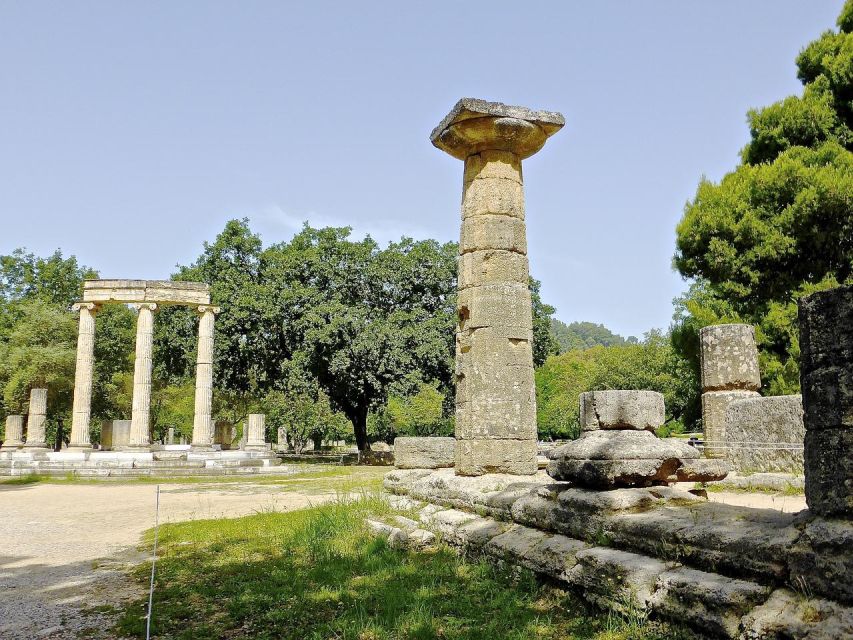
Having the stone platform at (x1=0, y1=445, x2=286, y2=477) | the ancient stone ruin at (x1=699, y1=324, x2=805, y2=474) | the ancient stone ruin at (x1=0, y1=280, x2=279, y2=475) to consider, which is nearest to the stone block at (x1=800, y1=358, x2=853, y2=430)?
the ancient stone ruin at (x1=699, y1=324, x2=805, y2=474)

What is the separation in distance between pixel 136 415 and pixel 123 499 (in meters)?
12.6

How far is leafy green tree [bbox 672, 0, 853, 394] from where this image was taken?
16844mm

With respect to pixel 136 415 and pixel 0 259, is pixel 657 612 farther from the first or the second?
pixel 0 259

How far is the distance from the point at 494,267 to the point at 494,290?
1.18 feet

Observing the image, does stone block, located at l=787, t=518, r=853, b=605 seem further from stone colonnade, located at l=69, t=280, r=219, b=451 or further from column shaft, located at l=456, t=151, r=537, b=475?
stone colonnade, located at l=69, t=280, r=219, b=451

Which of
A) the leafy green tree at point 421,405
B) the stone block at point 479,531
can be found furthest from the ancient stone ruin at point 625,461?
the leafy green tree at point 421,405

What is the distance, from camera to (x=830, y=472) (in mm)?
3844

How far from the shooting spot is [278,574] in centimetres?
691

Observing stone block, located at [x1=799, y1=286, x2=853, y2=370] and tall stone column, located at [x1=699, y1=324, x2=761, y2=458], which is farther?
tall stone column, located at [x1=699, y1=324, x2=761, y2=458]

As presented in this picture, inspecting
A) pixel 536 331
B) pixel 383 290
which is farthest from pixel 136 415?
pixel 536 331

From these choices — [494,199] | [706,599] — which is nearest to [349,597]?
[706,599]

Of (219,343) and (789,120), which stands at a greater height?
(789,120)

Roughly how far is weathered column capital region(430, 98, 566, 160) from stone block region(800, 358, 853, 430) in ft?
21.4

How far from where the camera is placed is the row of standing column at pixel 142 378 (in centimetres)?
2880
